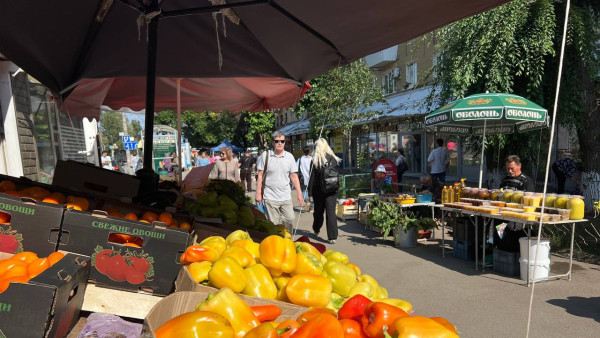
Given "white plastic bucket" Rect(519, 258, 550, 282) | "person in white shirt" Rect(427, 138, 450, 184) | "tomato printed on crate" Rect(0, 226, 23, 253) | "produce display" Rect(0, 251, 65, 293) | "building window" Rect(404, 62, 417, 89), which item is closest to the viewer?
"produce display" Rect(0, 251, 65, 293)

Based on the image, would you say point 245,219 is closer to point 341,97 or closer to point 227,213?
point 227,213

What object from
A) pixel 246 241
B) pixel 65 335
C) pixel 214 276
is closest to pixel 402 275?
pixel 246 241

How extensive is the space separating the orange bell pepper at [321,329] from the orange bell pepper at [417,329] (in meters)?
0.20

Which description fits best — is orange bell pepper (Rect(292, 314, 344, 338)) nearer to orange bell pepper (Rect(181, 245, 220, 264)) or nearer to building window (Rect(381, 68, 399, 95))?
orange bell pepper (Rect(181, 245, 220, 264))

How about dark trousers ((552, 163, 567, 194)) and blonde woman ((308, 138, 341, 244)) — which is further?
dark trousers ((552, 163, 567, 194))

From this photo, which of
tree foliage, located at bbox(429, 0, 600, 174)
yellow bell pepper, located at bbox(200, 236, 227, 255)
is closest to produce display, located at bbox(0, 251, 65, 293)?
yellow bell pepper, located at bbox(200, 236, 227, 255)

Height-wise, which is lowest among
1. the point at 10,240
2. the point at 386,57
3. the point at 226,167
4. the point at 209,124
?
the point at 10,240

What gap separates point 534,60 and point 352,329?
34.4ft

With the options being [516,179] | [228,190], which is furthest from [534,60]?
[228,190]

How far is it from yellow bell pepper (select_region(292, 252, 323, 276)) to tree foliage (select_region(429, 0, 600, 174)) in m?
9.20

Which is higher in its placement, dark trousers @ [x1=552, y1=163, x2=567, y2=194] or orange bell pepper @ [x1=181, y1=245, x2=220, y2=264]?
dark trousers @ [x1=552, y1=163, x2=567, y2=194]

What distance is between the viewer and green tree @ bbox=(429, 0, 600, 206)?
9852 millimetres

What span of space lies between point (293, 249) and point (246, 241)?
0.37 meters

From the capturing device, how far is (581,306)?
5.09 m
